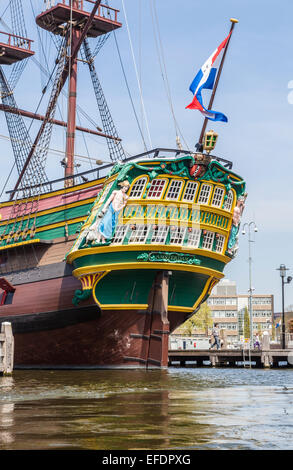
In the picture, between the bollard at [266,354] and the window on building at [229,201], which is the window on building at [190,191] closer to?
the window on building at [229,201]

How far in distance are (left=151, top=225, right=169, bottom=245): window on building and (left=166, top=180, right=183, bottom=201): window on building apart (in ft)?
4.05

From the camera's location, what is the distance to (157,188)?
Result: 2742 centimetres

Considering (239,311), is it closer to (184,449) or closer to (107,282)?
(107,282)

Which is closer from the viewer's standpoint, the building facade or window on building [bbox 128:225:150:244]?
window on building [bbox 128:225:150:244]

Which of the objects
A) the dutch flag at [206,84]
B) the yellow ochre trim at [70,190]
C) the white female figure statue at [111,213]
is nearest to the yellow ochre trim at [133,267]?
the white female figure statue at [111,213]

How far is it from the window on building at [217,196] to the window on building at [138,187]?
10.7 feet

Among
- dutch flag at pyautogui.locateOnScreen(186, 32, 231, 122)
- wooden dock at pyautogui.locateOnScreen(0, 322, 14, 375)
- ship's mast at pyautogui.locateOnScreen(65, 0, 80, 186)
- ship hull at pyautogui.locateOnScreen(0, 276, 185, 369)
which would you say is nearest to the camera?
wooden dock at pyautogui.locateOnScreen(0, 322, 14, 375)

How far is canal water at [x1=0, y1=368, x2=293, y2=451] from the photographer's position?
26.3 feet

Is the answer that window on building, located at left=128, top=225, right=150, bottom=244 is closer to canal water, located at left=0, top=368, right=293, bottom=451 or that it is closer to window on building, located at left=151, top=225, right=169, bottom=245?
window on building, located at left=151, top=225, right=169, bottom=245

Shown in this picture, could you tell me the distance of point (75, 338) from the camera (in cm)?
2920

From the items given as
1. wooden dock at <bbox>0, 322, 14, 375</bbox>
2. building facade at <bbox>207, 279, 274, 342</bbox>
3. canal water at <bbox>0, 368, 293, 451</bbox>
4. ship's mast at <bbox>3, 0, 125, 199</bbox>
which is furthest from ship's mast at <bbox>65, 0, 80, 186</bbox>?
building facade at <bbox>207, 279, 274, 342</bbox>

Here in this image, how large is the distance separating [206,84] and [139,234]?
656 cm

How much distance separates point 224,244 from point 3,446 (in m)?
22.9

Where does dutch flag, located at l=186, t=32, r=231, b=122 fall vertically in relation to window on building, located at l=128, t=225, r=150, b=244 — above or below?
above
